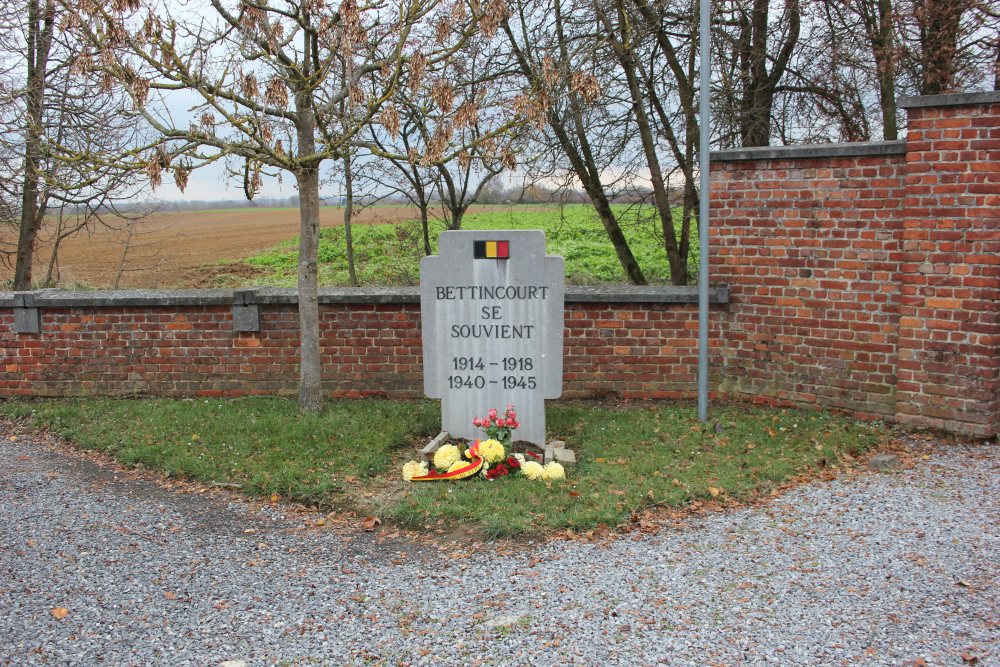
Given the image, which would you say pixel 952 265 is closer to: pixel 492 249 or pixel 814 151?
pixel 814 151

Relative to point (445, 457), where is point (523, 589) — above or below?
below

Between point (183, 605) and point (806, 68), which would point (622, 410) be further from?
point (806, 68)

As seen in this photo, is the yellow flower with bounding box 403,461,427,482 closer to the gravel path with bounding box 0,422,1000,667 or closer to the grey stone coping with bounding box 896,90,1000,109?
the gravel path with bounding box 0,422,1000,667

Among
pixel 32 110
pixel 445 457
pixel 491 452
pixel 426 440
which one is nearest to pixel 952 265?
pixel 491 452

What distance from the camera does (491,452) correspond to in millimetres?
6352

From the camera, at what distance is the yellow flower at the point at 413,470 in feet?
20.7

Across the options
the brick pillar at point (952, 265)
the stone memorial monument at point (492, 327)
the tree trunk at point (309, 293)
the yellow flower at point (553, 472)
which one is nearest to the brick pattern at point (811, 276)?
the brick pillar at point (952, 265)

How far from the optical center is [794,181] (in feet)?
25.3

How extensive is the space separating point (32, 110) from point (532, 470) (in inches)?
336

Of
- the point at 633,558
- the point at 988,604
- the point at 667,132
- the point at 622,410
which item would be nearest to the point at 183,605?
the point at 633,558

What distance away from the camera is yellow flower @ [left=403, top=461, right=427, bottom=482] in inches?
249

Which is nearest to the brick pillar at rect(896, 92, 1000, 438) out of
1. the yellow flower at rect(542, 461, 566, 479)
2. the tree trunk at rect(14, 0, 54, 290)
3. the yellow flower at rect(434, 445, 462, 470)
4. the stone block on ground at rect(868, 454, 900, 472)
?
the stone block on ground at rect(868, 454, 900, 472)

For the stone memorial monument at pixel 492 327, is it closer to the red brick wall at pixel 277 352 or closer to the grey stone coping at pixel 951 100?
the red brick wall at pixel 277 352

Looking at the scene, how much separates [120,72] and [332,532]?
4.00 m
